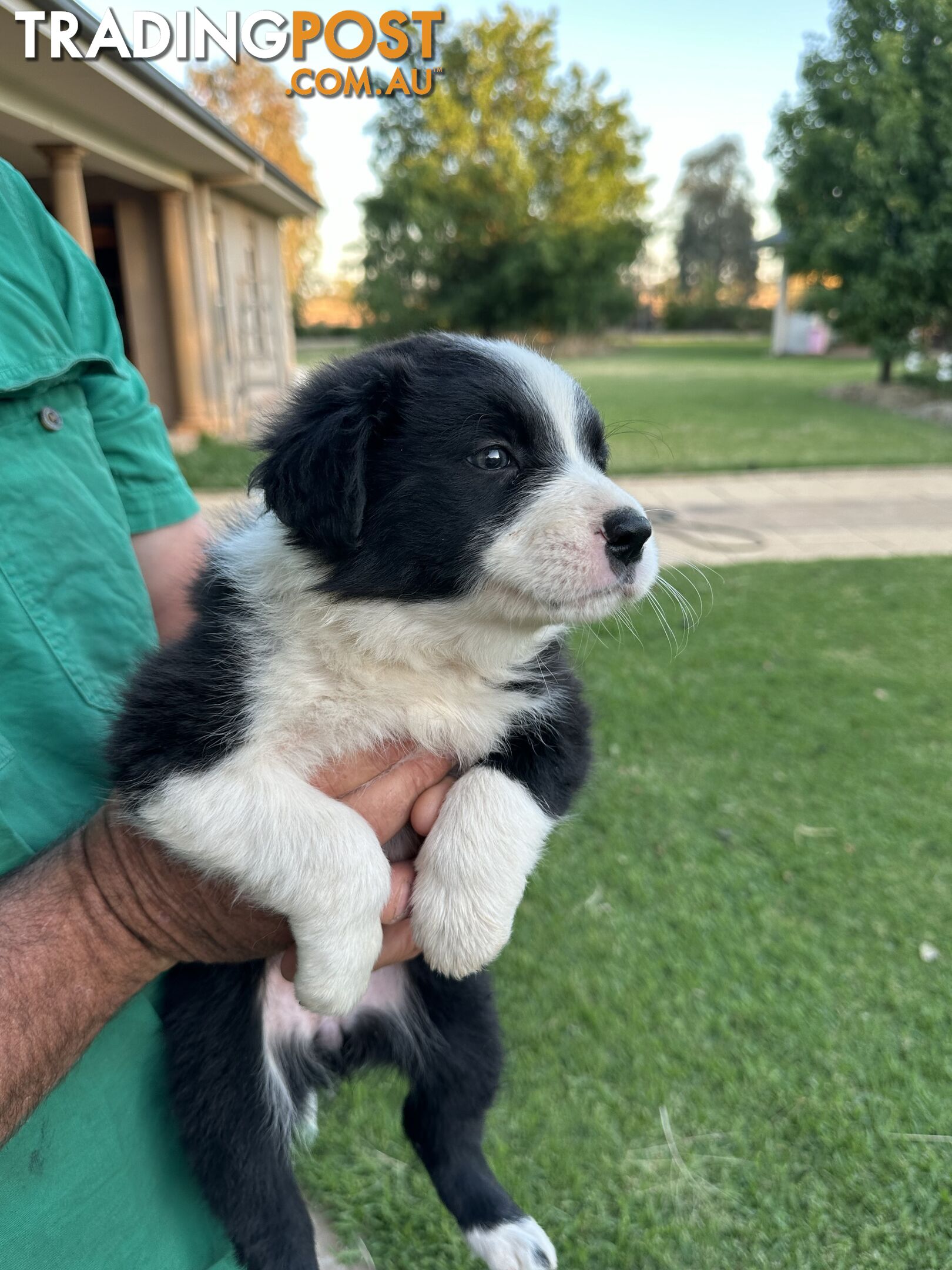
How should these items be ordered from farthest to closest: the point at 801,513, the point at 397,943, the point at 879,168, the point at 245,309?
the point at 879,168, the point at 245,309, the point at 801,513, the point at 397,943

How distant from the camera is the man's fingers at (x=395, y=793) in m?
1.56

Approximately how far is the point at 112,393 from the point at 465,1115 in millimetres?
1584

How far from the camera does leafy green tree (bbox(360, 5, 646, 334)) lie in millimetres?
33062

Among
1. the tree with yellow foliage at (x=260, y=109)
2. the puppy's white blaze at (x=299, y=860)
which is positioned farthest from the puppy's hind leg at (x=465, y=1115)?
the tree with yellow foliage at (x=260, y=109)

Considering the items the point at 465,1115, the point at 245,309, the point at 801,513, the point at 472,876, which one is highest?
the point at 245,309

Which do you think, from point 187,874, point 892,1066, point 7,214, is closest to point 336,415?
point 7,214

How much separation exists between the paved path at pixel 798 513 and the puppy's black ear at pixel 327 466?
17.2 feet

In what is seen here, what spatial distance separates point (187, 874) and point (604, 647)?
4282 mm

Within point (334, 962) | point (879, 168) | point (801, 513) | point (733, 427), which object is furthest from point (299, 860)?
point (879, 168)

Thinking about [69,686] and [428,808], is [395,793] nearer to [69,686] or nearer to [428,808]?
[428,808]

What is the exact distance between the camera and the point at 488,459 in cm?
158

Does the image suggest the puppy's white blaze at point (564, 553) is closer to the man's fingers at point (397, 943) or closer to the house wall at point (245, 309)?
the man's fingers at point (397, 943)

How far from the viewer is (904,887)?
3299 millimetres

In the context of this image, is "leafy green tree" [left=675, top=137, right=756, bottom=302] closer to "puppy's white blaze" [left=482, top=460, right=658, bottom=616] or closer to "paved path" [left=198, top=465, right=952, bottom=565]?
"paved path" [left=198, top=465, right=952, bottom=565]
